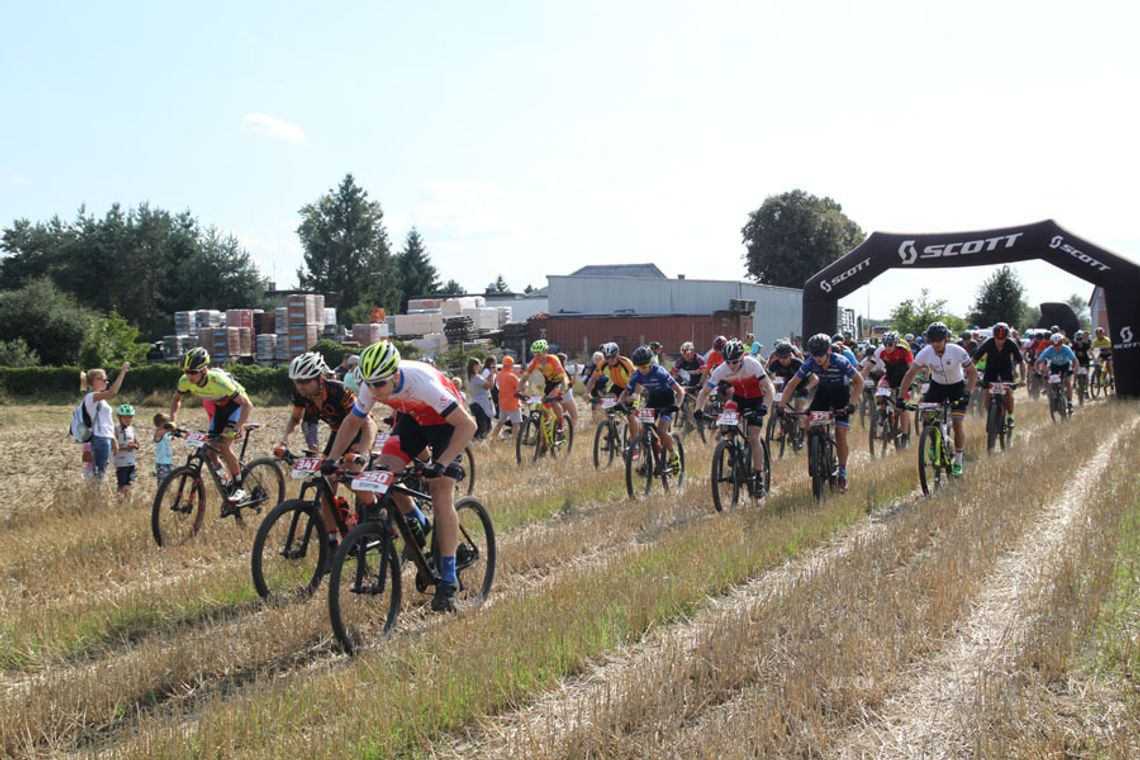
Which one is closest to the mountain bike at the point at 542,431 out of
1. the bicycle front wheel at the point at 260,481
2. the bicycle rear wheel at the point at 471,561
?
the bicycle front wheel at the point at 260,481

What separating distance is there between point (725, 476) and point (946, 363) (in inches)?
138

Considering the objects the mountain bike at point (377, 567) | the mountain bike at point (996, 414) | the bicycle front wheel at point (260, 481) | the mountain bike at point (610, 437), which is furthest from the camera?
the mountain bike at point (996, 414)

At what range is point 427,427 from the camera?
7.02 meters

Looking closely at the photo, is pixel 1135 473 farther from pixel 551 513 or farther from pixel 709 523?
pixel 551 513

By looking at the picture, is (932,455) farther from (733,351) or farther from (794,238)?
(794,238)

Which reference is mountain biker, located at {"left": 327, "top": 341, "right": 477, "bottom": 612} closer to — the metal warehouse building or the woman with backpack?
the woman with backpack

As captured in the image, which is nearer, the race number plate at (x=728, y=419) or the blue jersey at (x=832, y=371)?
the race number plate at (x=728, y=419)

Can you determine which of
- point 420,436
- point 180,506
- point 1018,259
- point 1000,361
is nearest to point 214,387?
point 180,506

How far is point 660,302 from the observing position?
51344mm

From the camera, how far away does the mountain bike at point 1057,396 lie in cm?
1862

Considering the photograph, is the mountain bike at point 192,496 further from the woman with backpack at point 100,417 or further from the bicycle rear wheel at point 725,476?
the bicycle rear wheel at point 725,476

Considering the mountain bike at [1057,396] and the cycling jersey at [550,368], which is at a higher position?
the cycling jersey at [550,368]

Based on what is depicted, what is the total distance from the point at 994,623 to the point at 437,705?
3.66 m

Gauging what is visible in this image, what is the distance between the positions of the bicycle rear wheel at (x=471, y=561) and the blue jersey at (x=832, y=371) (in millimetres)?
5312
